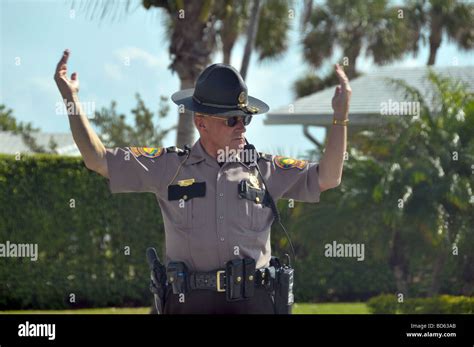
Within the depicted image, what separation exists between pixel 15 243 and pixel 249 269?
863cm

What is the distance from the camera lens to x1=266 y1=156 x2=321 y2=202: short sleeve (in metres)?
4.32

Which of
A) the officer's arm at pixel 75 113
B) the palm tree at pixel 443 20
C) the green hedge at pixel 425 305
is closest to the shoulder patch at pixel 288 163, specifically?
the officer's arm at pixel 75 113

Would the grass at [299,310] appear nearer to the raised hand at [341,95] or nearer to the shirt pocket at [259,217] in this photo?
the shirt pocket at [259,217]

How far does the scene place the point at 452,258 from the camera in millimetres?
11297

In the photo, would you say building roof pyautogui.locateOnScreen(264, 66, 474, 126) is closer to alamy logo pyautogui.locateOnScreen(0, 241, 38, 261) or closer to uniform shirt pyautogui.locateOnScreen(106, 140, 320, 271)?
alamy logo pyautogui.locateOnScreen(0, 241, 38, 261)

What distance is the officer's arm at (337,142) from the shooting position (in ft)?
12.7

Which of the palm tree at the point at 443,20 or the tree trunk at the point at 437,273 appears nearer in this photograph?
the tree trunk at the point at 437,273

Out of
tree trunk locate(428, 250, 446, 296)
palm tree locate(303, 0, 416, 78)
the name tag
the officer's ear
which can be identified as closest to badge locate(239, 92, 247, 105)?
the officer's ear

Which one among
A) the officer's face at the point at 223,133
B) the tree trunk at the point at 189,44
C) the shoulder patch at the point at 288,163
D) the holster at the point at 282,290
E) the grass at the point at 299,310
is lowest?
the holster at the point at 282,290

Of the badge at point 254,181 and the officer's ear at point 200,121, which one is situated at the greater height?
the officer's ear at point 200,121

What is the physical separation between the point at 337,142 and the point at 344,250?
845 centimetres

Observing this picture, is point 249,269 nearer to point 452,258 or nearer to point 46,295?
point 452,258
